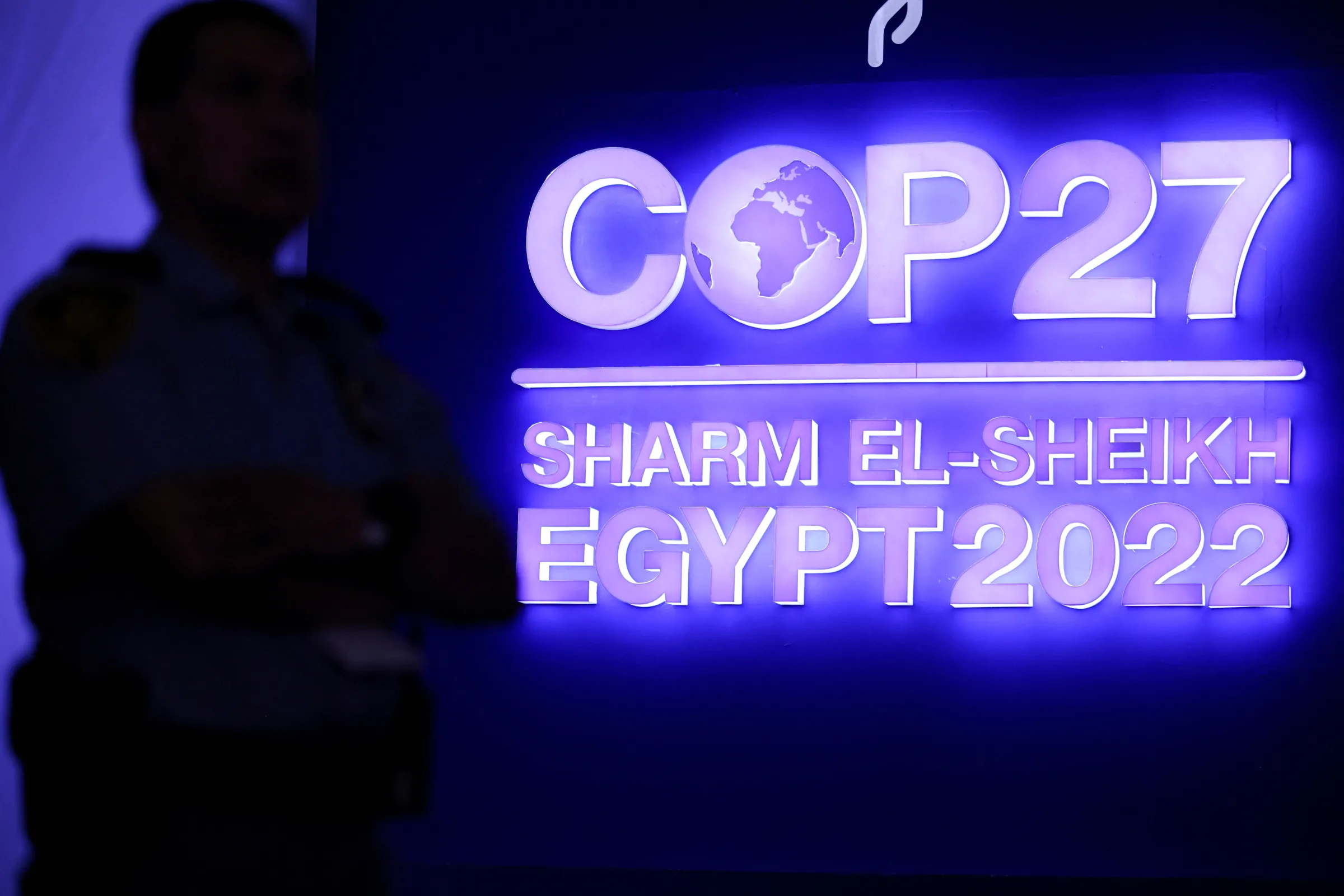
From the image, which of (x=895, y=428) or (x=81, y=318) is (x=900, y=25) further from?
(x=81, y=318)

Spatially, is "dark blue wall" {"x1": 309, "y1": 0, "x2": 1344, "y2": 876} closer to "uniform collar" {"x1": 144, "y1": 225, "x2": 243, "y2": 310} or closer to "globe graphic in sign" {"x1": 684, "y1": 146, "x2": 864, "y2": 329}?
"globe graphic in sign" {"x1": 684, "y1": 146, "x2": 864, "y2": 329}

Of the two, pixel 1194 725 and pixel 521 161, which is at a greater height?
pixel 521 161

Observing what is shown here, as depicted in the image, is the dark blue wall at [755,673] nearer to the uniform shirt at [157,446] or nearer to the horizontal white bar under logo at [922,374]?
the horizontal white bar under logo at [922,374]

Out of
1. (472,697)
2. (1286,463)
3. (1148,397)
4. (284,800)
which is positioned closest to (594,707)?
(472,697)

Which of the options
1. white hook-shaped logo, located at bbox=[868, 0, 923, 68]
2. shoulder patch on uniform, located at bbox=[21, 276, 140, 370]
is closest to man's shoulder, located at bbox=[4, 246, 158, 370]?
shoulder patch on uniform, located at bbox=[21, 276, 140, 370]

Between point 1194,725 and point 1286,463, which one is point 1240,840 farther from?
point 1286,463

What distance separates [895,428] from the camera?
→ 12.7ft

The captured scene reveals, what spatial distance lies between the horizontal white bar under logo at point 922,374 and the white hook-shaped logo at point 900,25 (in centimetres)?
95

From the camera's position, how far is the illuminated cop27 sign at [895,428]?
3762 millimetres

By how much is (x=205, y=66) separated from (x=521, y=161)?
2.87 meters

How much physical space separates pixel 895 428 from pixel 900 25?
1214 mm

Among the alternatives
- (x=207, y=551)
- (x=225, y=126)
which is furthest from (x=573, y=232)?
(x=207, y=551)

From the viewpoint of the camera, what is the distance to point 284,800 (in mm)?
1191

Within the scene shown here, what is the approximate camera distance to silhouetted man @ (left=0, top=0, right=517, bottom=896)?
1.17 metres
